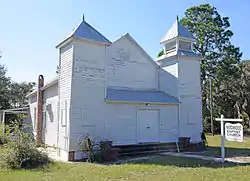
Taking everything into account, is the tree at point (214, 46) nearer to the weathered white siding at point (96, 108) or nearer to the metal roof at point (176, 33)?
the metal roof at point (176, 33)

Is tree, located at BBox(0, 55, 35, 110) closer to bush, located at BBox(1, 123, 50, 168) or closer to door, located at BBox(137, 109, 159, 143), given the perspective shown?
door, located at BBox(137, 109, 159, 143)

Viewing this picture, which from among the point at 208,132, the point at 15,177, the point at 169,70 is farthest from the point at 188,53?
the point at 208,132

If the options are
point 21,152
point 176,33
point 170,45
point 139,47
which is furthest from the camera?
point 170,45

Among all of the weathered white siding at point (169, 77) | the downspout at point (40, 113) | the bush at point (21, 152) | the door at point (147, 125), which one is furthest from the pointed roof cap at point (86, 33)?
the downspout at point (40, 113)

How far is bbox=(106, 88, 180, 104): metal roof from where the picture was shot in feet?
47.0

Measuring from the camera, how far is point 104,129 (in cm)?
1358

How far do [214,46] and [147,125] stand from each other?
18507mm

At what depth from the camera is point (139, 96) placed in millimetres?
15500

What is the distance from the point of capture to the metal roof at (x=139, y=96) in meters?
14.3

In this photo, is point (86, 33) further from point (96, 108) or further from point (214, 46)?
point (214, 46)

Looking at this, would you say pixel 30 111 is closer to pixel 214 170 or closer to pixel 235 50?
pixel 214 170

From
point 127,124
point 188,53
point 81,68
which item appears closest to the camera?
point 81,68

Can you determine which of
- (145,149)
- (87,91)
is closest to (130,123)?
(145,149)

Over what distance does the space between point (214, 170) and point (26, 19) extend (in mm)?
10974
